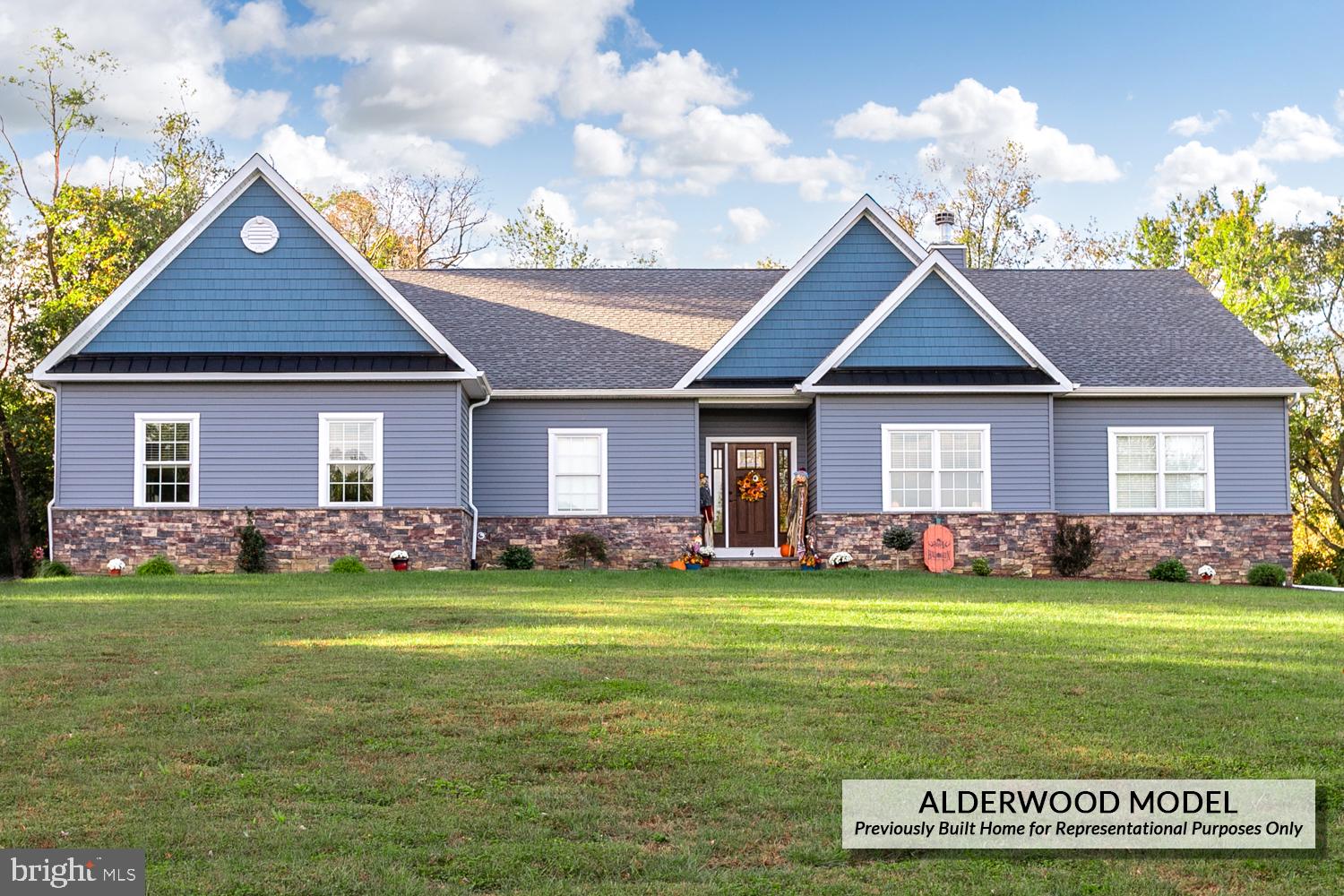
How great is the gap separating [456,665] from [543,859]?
4318 mm

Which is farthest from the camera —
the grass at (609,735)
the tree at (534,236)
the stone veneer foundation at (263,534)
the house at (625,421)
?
the tree at (534,236)

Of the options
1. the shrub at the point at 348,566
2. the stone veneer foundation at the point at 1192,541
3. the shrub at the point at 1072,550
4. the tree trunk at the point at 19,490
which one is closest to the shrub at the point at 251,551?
the shrub at the point at 348,566

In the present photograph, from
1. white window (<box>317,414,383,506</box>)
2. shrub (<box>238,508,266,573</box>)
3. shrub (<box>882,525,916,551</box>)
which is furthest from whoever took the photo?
shrub (<box>882,525,916,551</box>)

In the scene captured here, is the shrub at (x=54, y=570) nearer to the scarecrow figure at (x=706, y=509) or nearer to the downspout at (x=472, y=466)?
the downspout at (x=472, y=466)

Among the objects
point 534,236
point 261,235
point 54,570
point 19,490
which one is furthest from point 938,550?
point 534,236

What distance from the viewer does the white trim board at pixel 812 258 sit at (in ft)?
79.4

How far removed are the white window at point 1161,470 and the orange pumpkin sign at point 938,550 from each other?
3701 mm

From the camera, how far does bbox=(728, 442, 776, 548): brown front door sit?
2553 centimetres

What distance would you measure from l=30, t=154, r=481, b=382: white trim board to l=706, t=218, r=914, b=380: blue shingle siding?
5112 mm

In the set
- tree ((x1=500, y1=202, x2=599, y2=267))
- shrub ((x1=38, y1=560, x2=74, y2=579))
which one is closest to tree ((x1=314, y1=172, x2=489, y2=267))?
tree ((x1=500, y1=202, x2=599, y2=267))

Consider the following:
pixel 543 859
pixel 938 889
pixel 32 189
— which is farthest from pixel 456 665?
pixel 32 189

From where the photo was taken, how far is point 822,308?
81.4ft

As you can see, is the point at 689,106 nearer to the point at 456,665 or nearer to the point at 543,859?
the point at 456,665

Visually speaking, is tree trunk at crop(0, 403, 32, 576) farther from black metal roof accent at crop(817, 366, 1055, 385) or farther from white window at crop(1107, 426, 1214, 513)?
white window at crop(1107, 426, 1214, 513)
